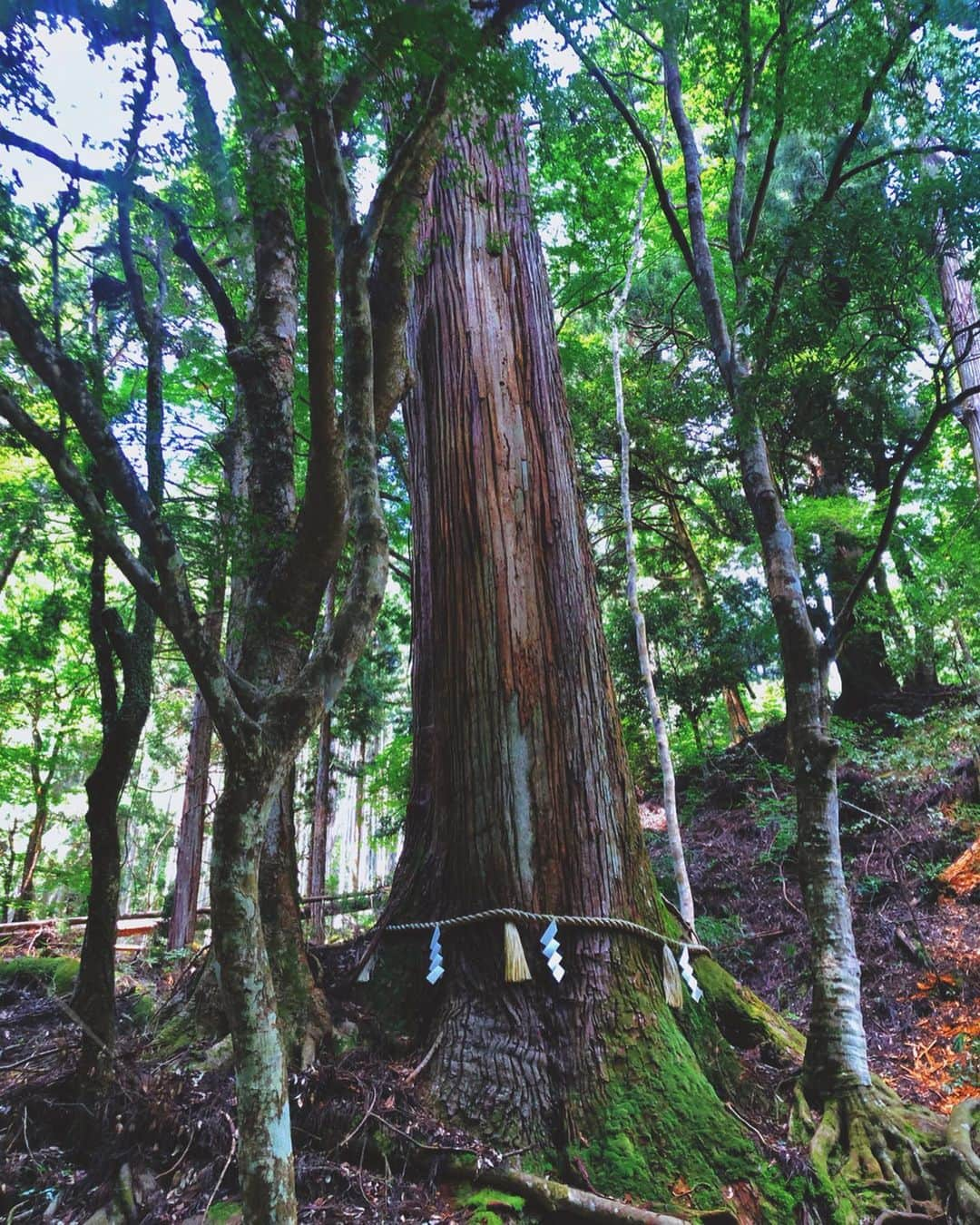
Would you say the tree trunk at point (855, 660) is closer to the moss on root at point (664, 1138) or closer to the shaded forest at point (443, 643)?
the shaded forest at point (443, 643)

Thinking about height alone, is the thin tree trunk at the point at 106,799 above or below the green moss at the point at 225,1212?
above

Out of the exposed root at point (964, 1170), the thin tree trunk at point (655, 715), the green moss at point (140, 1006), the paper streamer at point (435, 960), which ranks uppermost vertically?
the thin tree trunk at point (655, 715)

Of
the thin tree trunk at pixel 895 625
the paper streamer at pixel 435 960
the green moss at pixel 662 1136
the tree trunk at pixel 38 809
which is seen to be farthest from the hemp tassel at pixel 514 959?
the tree trunk at pixel 38 809

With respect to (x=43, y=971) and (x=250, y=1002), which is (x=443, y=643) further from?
(x=43, y=971)

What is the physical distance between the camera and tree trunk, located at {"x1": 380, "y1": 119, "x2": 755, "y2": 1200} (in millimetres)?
2475

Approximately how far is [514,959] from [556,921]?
222mm

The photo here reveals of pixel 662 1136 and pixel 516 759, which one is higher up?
pixel 516 759

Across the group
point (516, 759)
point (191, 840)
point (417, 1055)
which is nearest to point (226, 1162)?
point (417, 1055)

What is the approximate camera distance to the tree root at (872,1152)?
2.49 metres

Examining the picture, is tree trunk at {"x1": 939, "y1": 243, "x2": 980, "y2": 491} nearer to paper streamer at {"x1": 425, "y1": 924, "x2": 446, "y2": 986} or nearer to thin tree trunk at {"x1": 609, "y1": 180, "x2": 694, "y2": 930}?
thin tree trunk at {"x1": 609, "y1": 180, "x2": 694, "y2": 930}

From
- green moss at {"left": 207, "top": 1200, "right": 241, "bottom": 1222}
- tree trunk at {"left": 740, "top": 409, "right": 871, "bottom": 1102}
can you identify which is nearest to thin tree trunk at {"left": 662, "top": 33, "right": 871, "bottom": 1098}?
tree trunk at {"left": 740, "top": 409, "right": 871, "bottom": 1102}

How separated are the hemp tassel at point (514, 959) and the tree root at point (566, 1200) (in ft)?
1.89

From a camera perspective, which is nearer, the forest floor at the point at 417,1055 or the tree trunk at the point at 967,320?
the forest floor at the point at 417,1055

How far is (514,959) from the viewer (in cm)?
265
